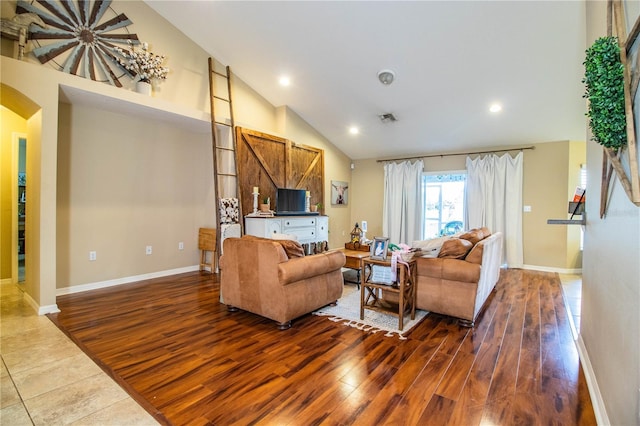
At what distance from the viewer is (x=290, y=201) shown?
582cm

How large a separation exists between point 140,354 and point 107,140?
10.9ft

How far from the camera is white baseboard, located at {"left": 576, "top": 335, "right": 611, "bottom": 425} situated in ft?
5.38

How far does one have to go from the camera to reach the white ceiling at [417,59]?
3.52m

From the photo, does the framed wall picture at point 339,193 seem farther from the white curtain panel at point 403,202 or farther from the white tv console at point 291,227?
the white tv console at point 291,227

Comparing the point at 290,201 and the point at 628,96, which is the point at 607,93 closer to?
the point at 628,96

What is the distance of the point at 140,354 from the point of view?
2.41 meters

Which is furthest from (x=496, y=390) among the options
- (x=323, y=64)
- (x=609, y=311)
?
(x=323, y=64)

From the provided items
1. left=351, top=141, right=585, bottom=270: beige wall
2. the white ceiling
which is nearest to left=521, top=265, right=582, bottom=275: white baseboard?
left=351, top=141, right=585, bottom=270: beige wall

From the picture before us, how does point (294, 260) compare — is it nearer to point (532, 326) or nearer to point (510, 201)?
point (532, 326)

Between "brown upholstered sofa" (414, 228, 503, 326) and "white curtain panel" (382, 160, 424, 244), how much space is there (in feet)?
12.1

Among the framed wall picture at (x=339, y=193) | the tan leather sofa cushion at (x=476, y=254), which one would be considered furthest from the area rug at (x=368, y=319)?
the framed wall picture at (x=339, y=193)

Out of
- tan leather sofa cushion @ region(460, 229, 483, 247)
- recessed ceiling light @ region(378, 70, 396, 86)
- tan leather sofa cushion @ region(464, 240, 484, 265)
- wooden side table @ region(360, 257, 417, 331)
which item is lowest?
wooden side table @ region(360, 257, 417, 331)

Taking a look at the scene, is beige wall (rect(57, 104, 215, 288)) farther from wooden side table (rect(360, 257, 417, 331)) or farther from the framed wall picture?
wooden side table (rect(360, 257, 417, 331))

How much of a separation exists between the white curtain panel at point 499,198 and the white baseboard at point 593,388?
371cm
